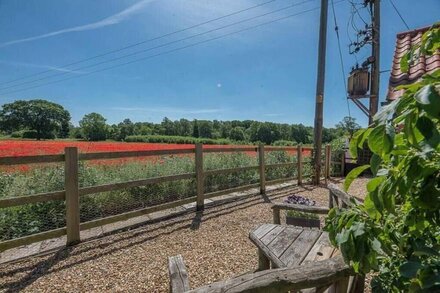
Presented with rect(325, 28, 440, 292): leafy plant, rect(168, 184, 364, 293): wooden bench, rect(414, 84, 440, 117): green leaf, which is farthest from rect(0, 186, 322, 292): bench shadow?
rect(414, 84, 440, 117): green leaf

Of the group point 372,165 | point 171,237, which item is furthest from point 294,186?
point 372,165

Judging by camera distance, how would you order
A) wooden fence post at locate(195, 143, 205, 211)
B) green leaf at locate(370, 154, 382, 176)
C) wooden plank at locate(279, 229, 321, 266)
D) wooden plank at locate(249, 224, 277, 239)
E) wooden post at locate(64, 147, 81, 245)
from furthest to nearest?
wooden fence post at locate(195, 143, 205, 211) < wooden post at locate(64, 147, 81, 245) < wooden plank at locate(249, 224, 277, 239) < wooden plank at locate(279, 229, 321, 266) < green leaf at locate(370, 154, 382, 176)

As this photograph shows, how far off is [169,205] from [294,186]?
15.5ft

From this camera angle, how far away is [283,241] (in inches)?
96.1

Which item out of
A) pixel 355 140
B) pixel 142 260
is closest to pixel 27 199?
pixel 142 260

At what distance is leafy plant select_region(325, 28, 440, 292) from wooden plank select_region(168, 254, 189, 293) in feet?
3.48

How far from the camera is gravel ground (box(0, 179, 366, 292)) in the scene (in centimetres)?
286

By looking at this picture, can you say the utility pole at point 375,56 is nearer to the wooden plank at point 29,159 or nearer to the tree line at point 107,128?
the tree line at point 107,128

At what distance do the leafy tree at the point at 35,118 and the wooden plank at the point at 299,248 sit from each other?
25065 mm

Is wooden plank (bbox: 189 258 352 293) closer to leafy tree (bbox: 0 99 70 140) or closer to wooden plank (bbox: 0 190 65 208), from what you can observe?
wooden plank (bbox: 0 190 65 208)

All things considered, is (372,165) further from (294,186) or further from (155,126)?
(155,126)

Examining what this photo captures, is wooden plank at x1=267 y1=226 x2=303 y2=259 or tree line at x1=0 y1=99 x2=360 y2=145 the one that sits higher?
tree line at x1=0 y1=99 x2=360 y2=145

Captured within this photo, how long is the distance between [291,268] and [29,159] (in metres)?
3.61

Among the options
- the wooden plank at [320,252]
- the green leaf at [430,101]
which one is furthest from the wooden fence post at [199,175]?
the green leaf at [430,101]
